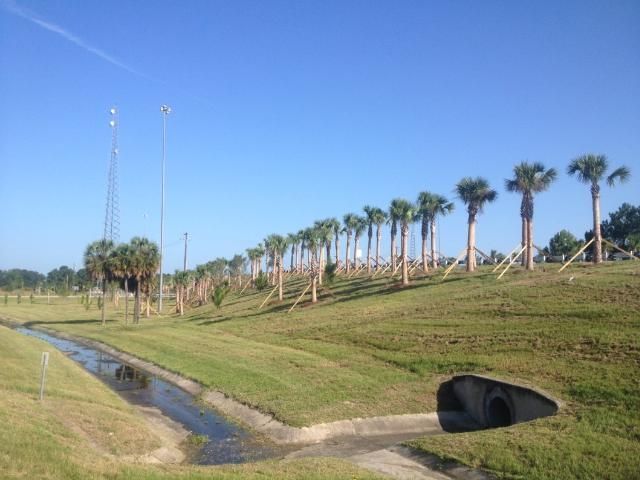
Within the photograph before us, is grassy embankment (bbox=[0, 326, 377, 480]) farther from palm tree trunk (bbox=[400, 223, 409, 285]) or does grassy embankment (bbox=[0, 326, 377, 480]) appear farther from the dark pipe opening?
palm tree trunk (bbox=[400, 223, 409, 285])

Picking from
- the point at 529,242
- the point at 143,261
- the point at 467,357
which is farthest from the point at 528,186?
the point at 143,261

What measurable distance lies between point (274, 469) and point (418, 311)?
31208 mm

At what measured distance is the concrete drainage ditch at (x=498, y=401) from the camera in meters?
21.2

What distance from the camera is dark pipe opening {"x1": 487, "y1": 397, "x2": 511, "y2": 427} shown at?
23.7 metres

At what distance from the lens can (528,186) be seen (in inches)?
2079

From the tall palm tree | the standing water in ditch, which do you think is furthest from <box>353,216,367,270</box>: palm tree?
the standing water in ditch

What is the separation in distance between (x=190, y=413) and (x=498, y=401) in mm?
12781

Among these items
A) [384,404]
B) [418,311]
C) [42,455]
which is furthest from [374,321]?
[42,455]

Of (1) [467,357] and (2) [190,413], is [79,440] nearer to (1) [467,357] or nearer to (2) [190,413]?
(2) [190,413]

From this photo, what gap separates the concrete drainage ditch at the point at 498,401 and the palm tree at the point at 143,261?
50532 millimetres

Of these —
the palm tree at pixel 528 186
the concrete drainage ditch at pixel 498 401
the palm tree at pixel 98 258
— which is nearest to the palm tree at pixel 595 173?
the palm tree at pixel 528 186

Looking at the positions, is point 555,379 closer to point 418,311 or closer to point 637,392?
point 637,392

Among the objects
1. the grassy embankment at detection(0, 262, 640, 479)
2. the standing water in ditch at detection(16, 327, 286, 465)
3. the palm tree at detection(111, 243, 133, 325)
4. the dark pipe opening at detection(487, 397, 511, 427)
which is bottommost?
the standing water in ditch at detection(16, 327, 286, 465)

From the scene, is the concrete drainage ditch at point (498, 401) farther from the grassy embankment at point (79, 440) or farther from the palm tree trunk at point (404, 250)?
the palm tree trunk at point (404, 250)
